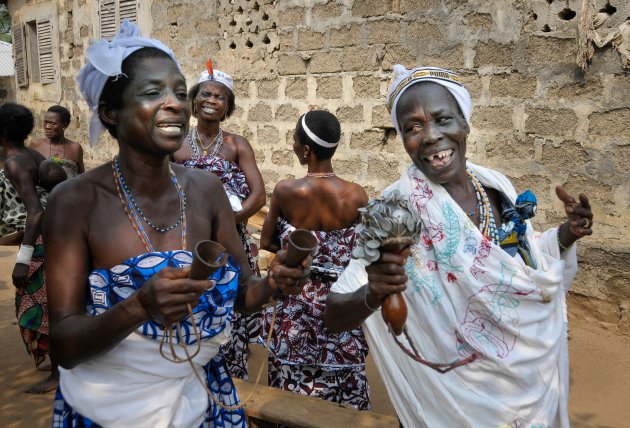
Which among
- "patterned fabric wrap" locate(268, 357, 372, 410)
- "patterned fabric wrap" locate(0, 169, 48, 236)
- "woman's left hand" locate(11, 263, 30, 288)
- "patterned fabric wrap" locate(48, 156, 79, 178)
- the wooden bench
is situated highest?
"patterned fabric wrap" locate(48, 156, 79, 178)

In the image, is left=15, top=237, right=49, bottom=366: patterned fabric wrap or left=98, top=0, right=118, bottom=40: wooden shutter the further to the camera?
left=98, top=0, right=118, bottom=40: wooden shutter

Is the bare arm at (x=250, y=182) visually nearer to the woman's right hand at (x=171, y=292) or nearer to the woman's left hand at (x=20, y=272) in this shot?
the woman's left hand at (x=20, y=272)

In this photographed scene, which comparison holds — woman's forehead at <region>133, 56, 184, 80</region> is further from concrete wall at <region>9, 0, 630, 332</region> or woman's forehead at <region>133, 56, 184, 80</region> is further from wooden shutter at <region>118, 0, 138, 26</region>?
wooden shutter at <region>118, 0, 138, 26</region>

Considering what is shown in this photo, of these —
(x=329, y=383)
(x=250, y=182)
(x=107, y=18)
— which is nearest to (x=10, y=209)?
(x=250, y=182)

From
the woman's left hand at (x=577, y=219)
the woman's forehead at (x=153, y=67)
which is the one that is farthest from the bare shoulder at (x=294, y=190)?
the woman's forehead at (x=153, y=67)

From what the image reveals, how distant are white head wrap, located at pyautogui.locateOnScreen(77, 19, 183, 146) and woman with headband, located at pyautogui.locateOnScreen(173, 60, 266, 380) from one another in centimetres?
227

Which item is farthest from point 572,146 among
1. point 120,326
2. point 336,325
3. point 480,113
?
point 120,326

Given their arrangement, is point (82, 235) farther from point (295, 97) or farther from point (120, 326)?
point (295, 97)

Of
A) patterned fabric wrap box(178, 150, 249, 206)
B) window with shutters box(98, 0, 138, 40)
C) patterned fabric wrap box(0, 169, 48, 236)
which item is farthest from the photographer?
window with shutters box(98, 0, 138, 40)

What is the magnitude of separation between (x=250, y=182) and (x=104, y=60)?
8.75ft

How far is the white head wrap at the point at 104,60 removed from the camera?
1.80 meters

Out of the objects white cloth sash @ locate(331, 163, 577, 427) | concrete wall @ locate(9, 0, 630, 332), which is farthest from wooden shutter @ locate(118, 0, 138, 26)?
white cloth sash @ locate(331, 163, 577, 427)

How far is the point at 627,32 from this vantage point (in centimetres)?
453

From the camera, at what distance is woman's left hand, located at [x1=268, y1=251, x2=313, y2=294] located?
1691 mm
